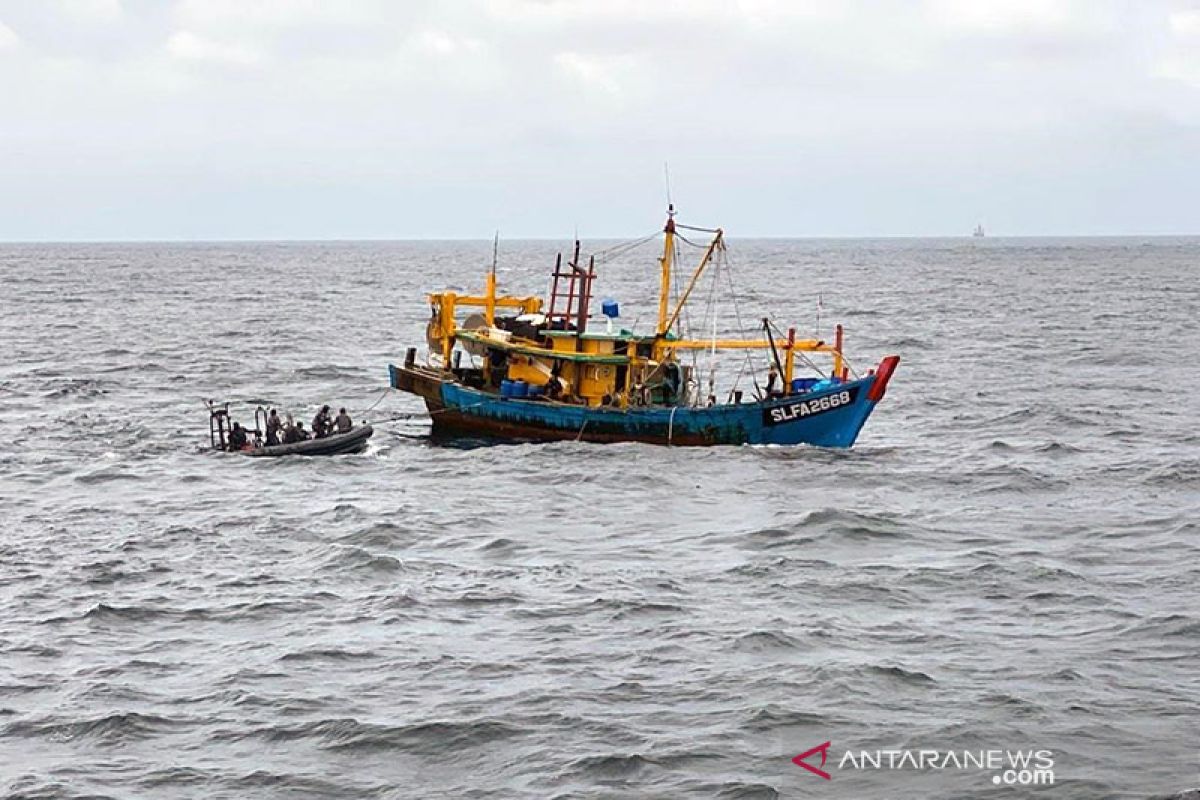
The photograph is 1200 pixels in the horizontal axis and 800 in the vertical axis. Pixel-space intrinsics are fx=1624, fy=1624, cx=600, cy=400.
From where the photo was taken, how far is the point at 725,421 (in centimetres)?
4231

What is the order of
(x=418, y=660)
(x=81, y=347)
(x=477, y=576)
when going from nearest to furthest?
(x=418, y=660)
(x=477, y=576)
(x=81, y=347)

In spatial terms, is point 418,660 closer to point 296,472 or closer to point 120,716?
point 120,716

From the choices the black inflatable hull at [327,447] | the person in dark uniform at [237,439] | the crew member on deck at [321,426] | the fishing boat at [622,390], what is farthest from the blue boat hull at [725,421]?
the person in dark uniform at [237,439]

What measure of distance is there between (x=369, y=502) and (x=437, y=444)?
924cm

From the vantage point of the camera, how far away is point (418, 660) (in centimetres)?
2458

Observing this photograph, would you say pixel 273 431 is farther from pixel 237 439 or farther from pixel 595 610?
pixel 595 610

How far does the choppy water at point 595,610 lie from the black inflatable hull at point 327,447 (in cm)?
72

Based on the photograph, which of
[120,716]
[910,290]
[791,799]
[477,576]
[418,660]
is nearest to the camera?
[791,799]

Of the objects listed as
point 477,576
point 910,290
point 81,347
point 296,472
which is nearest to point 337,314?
point 81,347

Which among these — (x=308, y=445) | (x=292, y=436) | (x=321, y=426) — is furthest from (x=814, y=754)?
(x=321, y=426)

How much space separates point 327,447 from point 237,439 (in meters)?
2.64

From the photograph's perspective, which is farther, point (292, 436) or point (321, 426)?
point (321, 426)

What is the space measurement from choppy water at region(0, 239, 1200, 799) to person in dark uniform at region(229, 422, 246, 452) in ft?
1.66

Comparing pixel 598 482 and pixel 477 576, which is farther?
pixel 598 482
